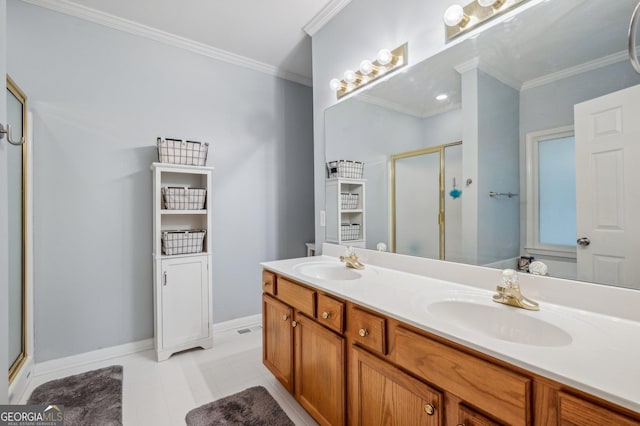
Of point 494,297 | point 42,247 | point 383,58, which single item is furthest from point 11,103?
point 494,297

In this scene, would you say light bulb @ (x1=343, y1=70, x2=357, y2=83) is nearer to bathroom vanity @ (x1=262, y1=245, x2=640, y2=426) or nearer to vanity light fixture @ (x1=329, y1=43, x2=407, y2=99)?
vanity light fixture @ (x1=329, y1=43, x2=407, y2=99)

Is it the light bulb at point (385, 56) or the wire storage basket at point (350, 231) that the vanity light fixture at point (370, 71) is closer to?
the light bulb at point (385, 56)

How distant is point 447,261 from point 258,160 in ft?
7.12

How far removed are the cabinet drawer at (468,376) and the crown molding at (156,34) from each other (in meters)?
2.89

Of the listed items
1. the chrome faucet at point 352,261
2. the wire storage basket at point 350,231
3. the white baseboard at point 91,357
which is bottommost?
the white baseboard at point 91,357

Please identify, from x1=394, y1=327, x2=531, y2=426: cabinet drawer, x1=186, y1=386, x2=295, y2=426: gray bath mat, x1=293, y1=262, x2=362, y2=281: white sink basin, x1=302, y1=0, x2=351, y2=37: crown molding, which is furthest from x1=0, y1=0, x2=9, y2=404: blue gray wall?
x1=302, y1=0, x2=351, y2=37: crown molding

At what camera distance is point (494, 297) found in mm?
1097

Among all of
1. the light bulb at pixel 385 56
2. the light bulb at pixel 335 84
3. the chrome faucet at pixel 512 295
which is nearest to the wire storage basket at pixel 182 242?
the light bulb at pixel 335 84

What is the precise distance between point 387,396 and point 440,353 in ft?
1.05

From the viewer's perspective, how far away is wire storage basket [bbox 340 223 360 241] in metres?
2.04

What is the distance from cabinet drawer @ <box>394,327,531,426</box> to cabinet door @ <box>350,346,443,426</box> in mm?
53

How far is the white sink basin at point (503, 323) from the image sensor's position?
2.93 feet

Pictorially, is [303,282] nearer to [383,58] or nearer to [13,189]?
[383,58]

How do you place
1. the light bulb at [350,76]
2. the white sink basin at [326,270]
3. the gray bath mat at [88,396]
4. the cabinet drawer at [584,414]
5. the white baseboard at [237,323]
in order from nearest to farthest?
the cabinet drawer at [584,414], the gray bath mat at [88,396], the white sink basin at [326,270], the light bulb at [350,76], the white baseboard at [237,323]
